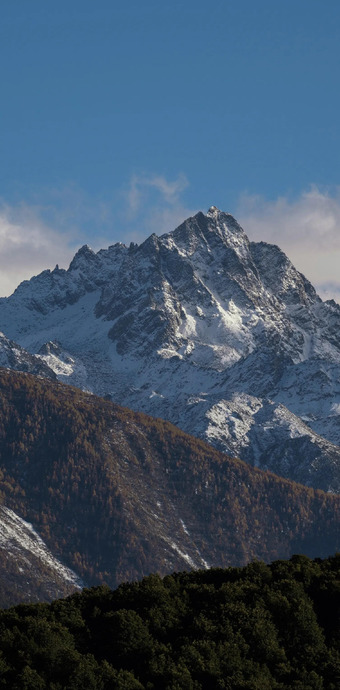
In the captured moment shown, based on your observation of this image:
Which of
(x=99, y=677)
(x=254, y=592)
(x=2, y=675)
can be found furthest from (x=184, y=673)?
(x=254, y=592)

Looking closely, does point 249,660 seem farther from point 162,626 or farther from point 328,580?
point 328,580

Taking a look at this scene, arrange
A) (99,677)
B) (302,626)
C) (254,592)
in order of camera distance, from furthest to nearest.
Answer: (254,592), (302,626), (99,677)

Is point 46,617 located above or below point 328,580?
below

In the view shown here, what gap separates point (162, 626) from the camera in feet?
597

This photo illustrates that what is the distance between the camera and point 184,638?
175 m

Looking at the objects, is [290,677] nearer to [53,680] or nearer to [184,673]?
[184,673]

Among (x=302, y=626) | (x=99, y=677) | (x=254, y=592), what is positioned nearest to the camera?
(x=99, y=677)


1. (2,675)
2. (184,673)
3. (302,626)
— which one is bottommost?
(2,675)

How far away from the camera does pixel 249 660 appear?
168 metres

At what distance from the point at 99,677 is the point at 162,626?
77.7 ft

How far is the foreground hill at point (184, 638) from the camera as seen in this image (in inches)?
6344

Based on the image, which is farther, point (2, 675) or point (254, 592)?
point (254, 592)

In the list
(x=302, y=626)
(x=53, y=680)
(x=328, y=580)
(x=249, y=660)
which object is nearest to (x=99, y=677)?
(x=53, y=680)

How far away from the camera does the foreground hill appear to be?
161125mm
